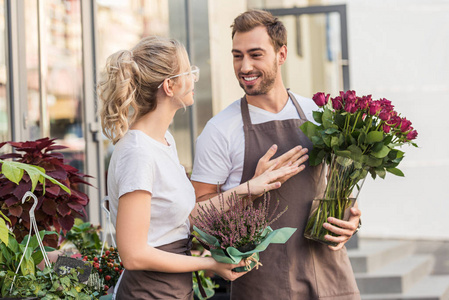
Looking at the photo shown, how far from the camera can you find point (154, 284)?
187 cm

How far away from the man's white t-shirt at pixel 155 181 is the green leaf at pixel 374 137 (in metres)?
0.60

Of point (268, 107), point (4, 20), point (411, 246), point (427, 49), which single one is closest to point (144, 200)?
A: point (268, 107)

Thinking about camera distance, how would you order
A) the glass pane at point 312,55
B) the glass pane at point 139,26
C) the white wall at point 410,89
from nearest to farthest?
the glass pane at point 139,26 < the glass pane at point 312,55 < the white wall at point 410,89

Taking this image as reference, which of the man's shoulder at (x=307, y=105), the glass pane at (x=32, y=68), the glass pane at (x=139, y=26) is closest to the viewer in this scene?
the man's shoulder at (x=307, y=105)

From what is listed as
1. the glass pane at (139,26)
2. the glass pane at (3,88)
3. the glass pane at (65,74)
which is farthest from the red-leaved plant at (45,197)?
the glass pane at (139,26)

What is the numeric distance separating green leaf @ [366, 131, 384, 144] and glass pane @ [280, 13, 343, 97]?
19.3 feet

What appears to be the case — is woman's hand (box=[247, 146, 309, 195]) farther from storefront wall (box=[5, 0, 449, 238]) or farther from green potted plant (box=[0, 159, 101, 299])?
storefront wall (box=[5, 0, 449, 238])

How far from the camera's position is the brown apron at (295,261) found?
228 centimetres

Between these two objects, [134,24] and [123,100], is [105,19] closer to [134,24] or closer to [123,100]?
[134,24]

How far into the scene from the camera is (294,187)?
92.7 inches

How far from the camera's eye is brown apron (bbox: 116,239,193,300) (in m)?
1.87

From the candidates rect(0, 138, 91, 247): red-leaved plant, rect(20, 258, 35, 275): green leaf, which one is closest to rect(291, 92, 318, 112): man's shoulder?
rect(0, 138, 91, 247): red-leaved plant

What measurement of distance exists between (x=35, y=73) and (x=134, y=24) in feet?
6.89

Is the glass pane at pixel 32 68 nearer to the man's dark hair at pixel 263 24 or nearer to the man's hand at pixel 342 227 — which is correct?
the man's dark hair at pixel 263 24
